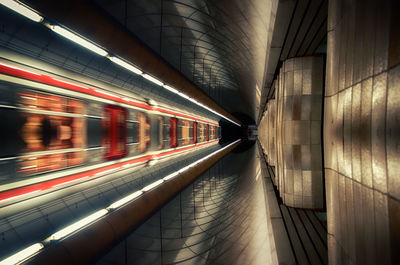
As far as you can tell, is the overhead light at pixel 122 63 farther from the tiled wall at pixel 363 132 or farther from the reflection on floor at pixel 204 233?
the tiled wall at pixel 363 132

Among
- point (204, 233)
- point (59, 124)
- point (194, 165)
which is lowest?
point (204, 233)

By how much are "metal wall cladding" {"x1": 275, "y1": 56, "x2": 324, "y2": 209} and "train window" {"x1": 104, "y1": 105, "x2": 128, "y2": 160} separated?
5.17m

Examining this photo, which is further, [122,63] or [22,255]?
[122,63]

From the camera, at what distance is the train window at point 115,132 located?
20.2ft

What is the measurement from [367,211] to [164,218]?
323cm

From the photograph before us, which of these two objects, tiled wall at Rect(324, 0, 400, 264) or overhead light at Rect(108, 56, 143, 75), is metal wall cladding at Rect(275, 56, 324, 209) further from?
overhead light at Rect(108, 56, 143, 75)

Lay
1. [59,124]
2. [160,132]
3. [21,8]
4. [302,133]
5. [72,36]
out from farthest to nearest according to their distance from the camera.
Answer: [160,132]
[302,133]
[59,124]
[72,36]
[21,8]

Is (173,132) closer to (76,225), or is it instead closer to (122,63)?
(122,63)

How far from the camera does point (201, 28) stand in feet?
20.3

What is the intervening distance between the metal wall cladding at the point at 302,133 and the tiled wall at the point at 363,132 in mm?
1603

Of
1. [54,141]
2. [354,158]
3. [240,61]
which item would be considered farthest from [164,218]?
[240,61]

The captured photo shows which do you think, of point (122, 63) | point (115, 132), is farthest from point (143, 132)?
point (122, 63)

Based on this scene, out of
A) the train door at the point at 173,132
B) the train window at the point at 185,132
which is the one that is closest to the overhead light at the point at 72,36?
the train door at the point at 173,132

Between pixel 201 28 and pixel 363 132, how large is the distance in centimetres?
542
